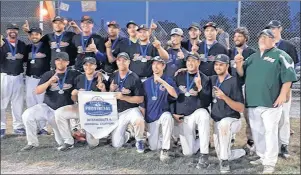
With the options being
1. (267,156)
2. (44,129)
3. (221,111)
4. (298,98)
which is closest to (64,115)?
→ (44,129)

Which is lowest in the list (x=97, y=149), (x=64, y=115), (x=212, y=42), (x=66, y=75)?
(x=97, y=149)

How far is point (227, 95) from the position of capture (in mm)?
5668

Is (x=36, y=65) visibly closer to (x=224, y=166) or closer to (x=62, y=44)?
(x=62, y=44)

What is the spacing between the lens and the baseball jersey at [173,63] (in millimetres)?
6637

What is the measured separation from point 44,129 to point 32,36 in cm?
151

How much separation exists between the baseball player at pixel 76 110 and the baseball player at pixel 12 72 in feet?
3.50

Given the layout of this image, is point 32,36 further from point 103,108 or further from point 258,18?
point 258,18

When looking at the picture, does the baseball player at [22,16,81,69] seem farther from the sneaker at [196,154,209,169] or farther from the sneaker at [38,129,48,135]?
the sneaker at [196,154,209,169]

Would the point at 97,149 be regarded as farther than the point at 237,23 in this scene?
No

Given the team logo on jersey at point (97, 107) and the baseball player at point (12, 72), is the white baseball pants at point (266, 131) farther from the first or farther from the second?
the baseball player at point (12, 72)

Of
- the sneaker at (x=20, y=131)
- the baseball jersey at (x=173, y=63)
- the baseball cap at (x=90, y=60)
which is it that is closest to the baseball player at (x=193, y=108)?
the baseball jersey at (x=173, y=63)

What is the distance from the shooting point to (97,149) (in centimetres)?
644

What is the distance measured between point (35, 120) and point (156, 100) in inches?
70.6

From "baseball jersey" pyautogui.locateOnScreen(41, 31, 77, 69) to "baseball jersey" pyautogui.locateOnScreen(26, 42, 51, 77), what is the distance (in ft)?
0.30
